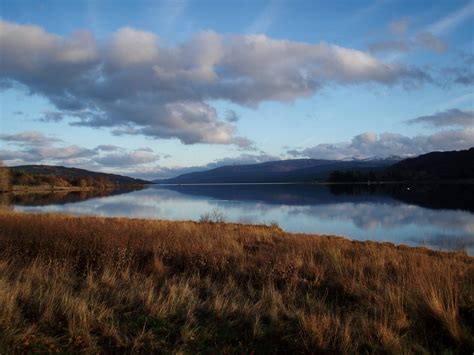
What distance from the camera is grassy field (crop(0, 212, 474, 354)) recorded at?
216 inches

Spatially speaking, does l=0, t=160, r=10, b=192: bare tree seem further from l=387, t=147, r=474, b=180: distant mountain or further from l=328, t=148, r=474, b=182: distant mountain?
l=387, t=147, r=474, b=180: distant mountain

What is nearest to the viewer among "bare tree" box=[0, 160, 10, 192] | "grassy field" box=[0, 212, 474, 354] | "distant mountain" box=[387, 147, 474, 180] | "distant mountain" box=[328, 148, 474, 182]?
"grassy field" box=[0, 212, 474, 354]

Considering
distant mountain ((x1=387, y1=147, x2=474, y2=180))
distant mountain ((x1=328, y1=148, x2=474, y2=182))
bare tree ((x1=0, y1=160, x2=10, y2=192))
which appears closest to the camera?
bare tree ((x1=0, y1=160, x2=10, y2=192))

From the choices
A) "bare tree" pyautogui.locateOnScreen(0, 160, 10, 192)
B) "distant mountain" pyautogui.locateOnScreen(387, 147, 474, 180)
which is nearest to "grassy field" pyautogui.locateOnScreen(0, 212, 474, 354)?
"bare tree" pyautogui.locateOnScreen(0, 160, 10, 192)

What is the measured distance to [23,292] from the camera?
22.6 ft

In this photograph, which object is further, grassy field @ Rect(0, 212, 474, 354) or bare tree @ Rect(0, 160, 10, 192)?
bare tree @ Rect(0, 160, 10, 192)

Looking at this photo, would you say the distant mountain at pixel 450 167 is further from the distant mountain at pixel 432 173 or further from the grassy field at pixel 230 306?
the grassy field at pixel 230 306

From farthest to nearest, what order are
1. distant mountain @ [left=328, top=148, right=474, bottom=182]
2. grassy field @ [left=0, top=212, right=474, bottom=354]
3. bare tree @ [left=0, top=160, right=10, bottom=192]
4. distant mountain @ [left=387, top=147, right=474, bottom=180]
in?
distant mountain @ [left=328, top=148, right=474, bottom=182]
distant mountain @ [left=387, top=147, right=474, bottom=180]
bare tree @ [left=0, top=160, right=10, bottom=192]
grassy field @ [left=0, top=212, right=474, bottom=354]

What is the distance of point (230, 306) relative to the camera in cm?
690

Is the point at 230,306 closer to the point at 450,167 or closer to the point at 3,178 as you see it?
the point at 3,178

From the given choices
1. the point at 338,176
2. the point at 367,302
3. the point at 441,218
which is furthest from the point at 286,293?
the point at 338,176

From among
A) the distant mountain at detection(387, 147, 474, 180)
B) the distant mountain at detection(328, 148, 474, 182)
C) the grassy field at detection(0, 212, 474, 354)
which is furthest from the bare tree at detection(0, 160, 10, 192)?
the distant mountain at detection(387, 147, 474, 180)

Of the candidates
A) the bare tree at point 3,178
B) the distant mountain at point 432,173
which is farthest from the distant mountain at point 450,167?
the bare tree at point 3,178

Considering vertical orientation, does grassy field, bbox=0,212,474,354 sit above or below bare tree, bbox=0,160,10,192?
below
